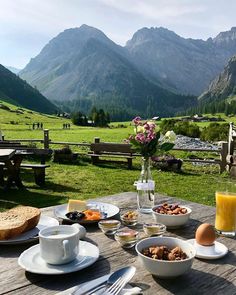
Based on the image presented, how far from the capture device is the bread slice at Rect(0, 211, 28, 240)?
2.37 metres

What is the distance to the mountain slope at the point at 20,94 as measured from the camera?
17301cm

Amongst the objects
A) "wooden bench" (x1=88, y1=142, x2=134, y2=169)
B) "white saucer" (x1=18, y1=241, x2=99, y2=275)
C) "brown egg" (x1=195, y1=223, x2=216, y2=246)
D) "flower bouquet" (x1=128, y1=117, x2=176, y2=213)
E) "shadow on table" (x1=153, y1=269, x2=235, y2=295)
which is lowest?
"wooden bench" (x1=88, y1=142, x2=134, y2=169)

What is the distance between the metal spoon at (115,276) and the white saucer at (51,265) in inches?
7.4

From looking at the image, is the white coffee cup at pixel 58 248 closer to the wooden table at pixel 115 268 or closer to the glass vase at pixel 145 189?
the wooden table at pixel 115 268

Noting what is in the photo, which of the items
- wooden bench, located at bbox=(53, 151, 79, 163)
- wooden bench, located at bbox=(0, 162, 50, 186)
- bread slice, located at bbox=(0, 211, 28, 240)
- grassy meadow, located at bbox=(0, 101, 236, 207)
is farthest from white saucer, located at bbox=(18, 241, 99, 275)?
wooden bench, located at bbox=(53, 151, 79, 163)

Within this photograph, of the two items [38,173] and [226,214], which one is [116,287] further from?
[38,173]

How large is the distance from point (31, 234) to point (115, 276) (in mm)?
845

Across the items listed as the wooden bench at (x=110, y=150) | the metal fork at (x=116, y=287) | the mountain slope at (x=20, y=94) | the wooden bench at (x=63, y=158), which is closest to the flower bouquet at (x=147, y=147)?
the metal fork at (x=116, y=287)

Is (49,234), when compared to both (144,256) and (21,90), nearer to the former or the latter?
(144,256)

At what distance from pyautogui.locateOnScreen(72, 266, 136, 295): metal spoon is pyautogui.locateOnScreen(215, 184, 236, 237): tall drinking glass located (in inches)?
39.4

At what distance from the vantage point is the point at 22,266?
1942 mm

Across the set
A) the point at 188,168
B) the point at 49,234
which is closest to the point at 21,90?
the point at 188,168

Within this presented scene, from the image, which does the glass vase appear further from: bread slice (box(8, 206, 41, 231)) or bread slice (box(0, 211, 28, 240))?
bread slice (box(0, 211, 28, 240))

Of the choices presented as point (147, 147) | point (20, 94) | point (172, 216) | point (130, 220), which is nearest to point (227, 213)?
point (172, 216)
